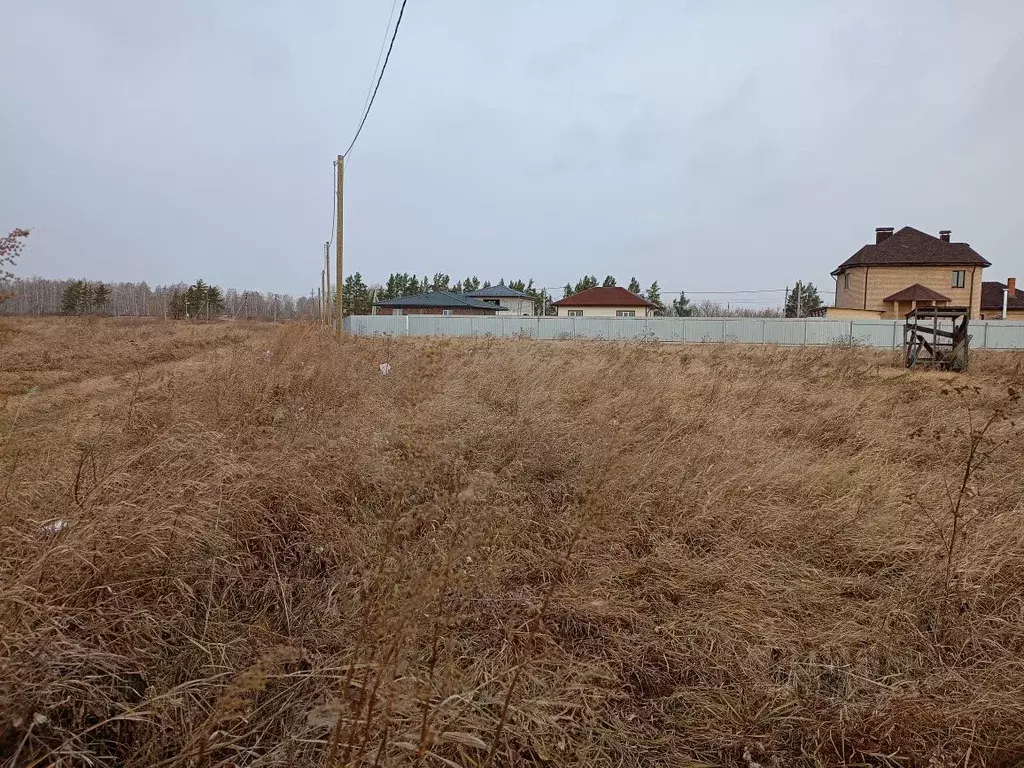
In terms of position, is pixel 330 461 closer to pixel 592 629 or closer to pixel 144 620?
pixel 144 620

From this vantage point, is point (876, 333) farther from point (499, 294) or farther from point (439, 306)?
point (499, 294)

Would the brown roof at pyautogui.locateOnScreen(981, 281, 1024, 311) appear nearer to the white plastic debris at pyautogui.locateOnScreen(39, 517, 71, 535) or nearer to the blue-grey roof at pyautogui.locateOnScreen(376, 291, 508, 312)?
the blue-grey roof at pyautogui.locateOnScreen(376, 291, 508, 312)

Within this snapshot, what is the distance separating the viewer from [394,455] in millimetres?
3783

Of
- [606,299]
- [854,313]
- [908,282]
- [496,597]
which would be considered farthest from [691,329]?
[496,597]

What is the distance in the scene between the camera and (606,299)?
49375 millimetres

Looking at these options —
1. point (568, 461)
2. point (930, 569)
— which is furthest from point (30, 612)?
point (930, 569)

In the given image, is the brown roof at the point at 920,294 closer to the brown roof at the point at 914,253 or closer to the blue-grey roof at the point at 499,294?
the brown roof at the point at 914,253

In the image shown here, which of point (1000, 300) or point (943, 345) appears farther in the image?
point (1000, 300)

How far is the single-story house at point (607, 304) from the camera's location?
1913 inches

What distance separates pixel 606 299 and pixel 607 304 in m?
0.68

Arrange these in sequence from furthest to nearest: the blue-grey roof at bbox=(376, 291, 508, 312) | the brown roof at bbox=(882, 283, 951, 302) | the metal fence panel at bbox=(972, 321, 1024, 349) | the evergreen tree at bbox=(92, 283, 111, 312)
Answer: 1. the blue-grey roof at bbox=(376, 291, 508, 312)
2. the evergreen tree at bbox=(92, 283, 111, 312)
3. the brown roof at bbox=(882, 283, 951, 302)
4. the metal fence panel at bbox=(972, 321, 1024, 349)

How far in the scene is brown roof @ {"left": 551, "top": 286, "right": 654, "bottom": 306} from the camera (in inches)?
1914

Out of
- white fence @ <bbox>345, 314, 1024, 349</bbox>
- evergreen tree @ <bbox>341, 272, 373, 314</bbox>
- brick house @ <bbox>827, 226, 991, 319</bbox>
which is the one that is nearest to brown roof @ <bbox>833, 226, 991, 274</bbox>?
brick house @ <bbox>827, 226, 991, 319</bbox>

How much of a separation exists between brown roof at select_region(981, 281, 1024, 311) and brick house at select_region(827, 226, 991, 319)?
10.5 metres
